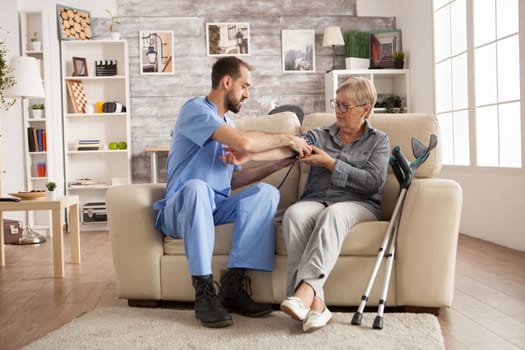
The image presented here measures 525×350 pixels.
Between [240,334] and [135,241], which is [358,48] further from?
[240,334]

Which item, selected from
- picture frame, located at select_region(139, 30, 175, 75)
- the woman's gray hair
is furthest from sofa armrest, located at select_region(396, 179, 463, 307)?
picture frame, located at select_region(139, 30, 175, 75)

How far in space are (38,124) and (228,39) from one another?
2.21 meters

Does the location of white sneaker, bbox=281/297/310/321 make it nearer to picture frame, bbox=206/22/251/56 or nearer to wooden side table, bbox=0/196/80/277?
wooden side table, bbox=0/196/80/277

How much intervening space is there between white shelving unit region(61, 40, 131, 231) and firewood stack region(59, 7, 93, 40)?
0.11 meters

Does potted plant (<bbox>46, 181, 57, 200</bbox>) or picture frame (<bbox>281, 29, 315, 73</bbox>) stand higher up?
picture frame (<bbox>281, 29, 315, 73</bbox>)

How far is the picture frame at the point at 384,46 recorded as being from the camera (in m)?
6.67

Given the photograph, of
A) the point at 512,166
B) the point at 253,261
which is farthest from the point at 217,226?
the point at 512,166

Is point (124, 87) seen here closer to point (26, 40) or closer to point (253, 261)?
point (26, 40)

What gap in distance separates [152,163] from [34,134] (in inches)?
47.7

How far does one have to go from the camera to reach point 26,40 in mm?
6309

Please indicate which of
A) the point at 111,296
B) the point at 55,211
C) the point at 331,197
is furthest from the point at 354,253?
the point at 55,211

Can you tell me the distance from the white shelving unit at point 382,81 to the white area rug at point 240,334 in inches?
166

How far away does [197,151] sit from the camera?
287cm

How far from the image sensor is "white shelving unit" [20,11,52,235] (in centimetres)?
625
